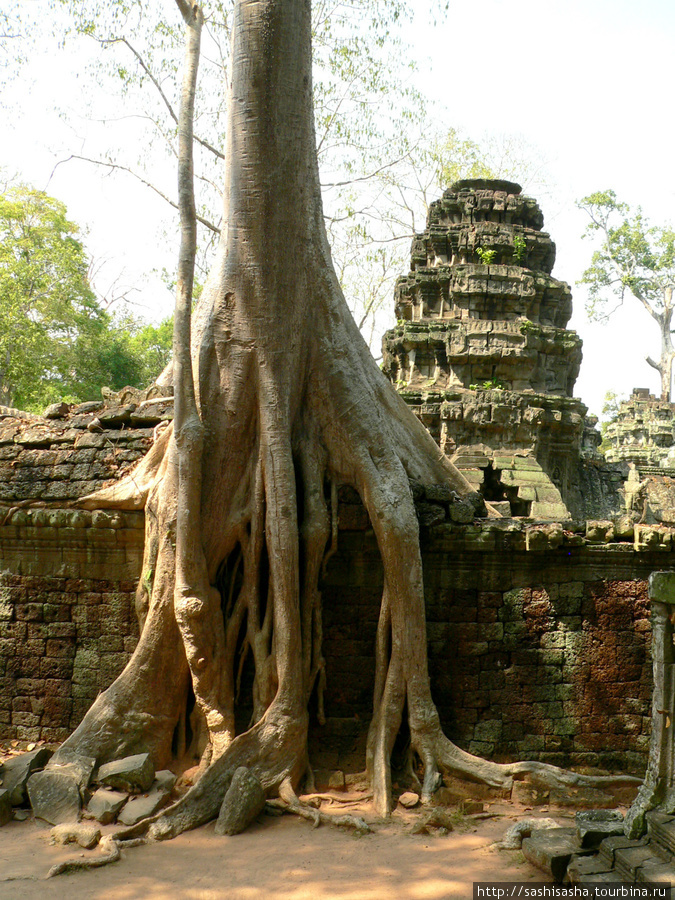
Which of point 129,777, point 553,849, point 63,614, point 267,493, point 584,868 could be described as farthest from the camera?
point 63,614

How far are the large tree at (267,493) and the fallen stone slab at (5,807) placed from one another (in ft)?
1.47

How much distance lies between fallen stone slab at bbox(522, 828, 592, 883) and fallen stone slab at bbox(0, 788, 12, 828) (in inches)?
105

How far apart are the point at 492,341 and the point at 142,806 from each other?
9.22 m

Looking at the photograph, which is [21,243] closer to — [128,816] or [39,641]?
[39,641]

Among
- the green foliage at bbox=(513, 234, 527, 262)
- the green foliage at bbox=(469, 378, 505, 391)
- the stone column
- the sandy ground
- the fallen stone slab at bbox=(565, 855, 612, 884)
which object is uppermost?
the green foliage at bbox=(513, 234, 527, 262)

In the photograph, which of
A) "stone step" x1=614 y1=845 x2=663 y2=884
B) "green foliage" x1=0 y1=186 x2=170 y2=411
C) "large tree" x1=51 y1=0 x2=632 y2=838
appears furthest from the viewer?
"green foliage" x1=0 y1=186 x2=170 y2=411

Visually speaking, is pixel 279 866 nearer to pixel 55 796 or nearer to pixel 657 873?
pixel 55 796

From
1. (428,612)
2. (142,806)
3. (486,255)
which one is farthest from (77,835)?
(486,255)

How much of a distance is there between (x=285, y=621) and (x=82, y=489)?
1.80 metres

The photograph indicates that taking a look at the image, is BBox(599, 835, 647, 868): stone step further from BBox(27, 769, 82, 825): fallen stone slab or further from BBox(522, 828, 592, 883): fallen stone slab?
BBox(27, 769, 82, 825): fallen stone slab

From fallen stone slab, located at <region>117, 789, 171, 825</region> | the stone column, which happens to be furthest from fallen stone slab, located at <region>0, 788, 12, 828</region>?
the stone column

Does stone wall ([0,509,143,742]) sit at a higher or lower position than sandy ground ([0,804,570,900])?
higher

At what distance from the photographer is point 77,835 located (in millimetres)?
3762

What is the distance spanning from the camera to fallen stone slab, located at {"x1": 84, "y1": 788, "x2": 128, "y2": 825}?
155 inches
